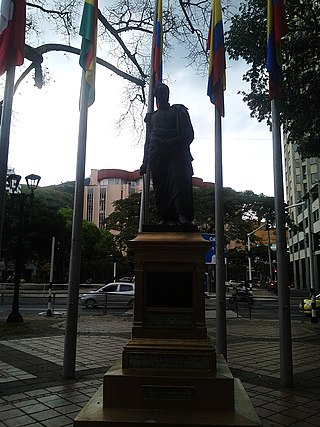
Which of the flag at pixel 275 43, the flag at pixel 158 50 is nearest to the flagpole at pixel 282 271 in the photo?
the flag at pixel 275 43

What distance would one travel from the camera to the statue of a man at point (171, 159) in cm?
538

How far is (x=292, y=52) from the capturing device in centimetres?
1136

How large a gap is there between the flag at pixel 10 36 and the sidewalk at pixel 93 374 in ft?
15.8

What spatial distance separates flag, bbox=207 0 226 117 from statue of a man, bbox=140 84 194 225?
2.23m

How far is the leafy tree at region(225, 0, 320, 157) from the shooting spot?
1127 centimetres

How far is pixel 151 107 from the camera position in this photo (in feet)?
26.9

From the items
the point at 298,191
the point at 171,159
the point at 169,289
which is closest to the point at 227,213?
the point at 298,191

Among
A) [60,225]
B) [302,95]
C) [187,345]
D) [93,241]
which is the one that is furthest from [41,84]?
[93,241]

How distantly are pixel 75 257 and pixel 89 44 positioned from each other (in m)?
3.83

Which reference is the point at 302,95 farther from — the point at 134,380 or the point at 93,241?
the point at 93,241

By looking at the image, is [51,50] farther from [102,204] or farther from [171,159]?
[102,204]

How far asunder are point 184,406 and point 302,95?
1014cm

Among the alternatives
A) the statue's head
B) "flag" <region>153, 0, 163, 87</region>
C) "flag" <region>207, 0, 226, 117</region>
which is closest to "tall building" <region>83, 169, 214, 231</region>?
"flag" <region>153, 0, 163, 87</region>

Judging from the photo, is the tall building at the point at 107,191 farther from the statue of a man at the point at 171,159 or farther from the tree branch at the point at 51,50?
the statue of a man at the point at 171,159
